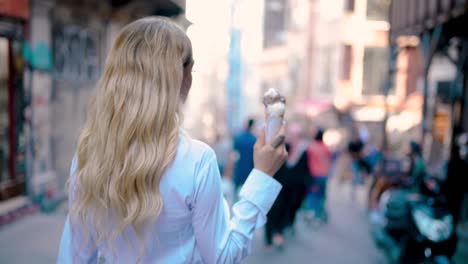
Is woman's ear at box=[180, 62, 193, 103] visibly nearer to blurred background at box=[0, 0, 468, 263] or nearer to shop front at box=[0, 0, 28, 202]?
blurred background at box=[0, 0, 468, 263]

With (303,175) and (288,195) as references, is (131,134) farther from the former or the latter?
(303,175)

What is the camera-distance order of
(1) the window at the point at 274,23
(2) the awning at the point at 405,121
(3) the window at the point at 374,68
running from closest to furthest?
(2) the awning at the point at 405,121, (3) the window at the point at 374,68, (1) the window at the point at 274,23

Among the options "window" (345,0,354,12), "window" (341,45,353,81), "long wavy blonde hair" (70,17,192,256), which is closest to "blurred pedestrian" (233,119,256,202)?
"long wavy blonde hair" (70,17,192,256)

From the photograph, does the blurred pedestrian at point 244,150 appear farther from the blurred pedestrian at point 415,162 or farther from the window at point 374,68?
the window at point 374,68

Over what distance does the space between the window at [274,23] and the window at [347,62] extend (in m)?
19.3

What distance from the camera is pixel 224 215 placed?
60.4 inches

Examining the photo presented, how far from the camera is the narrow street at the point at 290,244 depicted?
6430 millimetres

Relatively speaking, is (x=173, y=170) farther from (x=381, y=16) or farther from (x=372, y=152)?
(x=381, y=16)

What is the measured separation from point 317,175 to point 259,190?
7.30 m

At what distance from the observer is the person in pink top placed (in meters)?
8.48

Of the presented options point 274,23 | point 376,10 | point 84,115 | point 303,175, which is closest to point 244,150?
point 303,175

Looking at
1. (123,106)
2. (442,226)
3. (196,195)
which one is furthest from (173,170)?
(442,226)

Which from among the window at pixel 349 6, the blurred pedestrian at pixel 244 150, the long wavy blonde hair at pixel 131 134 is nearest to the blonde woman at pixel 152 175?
the long wavy blonde hair at pixel 131 134

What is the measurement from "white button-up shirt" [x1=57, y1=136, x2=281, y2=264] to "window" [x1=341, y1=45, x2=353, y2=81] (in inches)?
986
